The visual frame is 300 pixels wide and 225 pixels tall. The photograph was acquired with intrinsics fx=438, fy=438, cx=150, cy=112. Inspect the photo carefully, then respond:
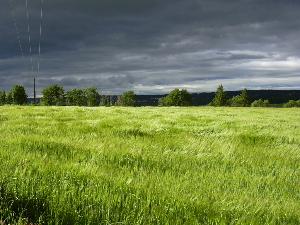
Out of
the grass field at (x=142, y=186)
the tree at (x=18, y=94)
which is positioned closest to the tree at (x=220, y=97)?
the tree at (x=18, y=94)

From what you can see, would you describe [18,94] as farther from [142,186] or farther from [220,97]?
[142,186]

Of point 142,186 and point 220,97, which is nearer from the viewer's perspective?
point 142,186

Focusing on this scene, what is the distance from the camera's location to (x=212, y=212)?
4.96 m

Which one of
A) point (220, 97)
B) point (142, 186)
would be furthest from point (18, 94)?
point (142, 186)

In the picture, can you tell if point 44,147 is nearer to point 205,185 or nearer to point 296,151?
point 205,185

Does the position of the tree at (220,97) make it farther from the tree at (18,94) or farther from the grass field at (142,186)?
the grass field at (142,186)

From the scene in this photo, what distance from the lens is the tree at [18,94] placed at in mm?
184250

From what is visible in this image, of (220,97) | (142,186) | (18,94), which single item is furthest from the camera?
(220,97)

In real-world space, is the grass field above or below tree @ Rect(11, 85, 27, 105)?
below

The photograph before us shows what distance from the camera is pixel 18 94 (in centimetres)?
18525

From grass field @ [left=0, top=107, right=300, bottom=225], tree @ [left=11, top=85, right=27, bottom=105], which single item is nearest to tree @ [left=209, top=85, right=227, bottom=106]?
tree @ [left=11, top=85, right=27, bottom=105]

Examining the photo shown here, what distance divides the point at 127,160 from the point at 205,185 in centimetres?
218

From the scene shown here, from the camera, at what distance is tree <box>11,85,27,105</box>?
184 m

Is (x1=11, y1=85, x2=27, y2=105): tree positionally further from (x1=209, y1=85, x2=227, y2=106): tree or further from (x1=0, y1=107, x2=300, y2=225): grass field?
(x1=0, y1=107, x2=300, y2=225): grass field
